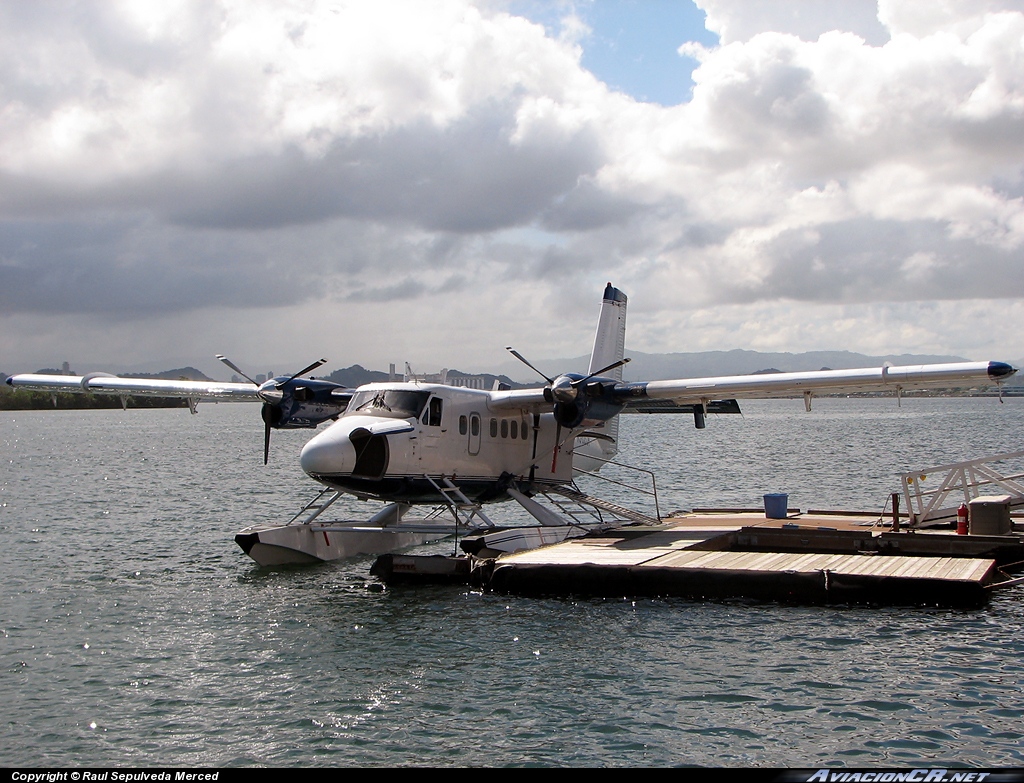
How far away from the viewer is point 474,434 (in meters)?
22.7

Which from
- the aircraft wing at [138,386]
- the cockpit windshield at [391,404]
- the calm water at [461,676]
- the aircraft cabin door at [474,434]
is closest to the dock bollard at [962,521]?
the calm water at [461,676]

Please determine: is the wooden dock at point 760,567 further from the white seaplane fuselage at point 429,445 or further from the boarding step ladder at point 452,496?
the boarding step ladder at point 452,496

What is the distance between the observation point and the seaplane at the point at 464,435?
20000mm

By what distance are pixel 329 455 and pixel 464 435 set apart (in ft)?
13.4

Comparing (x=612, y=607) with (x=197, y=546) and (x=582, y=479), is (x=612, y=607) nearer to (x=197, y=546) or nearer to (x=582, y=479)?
(x=197, y=546)

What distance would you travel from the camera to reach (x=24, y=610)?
57.0 feet

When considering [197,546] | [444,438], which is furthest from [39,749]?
Answer: [197,546]

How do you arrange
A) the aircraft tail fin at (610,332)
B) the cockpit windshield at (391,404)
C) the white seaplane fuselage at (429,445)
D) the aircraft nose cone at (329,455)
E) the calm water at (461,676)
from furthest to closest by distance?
the aircraft tail fin at (610,332) < the cockpit windshield at (391,404) < the white seaplane fuselage at (429,445) < the aircraft nose cone at (329,455) < the calm water at (461,676)

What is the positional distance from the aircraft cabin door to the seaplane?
→ 0.04 meters

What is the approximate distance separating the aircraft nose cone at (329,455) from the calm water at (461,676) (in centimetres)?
241

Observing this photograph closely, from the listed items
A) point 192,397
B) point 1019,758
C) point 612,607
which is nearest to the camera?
point 1019,758

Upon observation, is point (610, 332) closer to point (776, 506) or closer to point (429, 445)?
point (776, 506)

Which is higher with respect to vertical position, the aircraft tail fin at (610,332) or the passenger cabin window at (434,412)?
the aircraft tail fin at (610,332)

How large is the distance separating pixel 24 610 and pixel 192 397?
10999 millimetres
